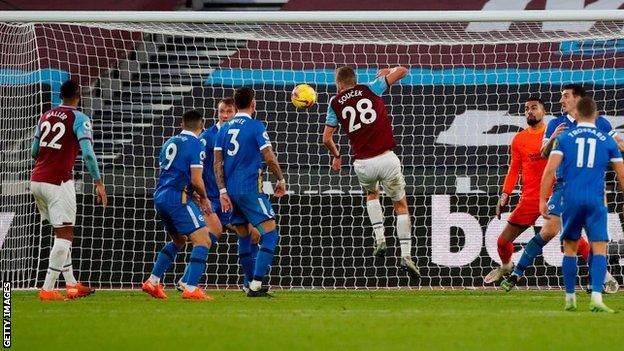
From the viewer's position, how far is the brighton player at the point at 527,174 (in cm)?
1310

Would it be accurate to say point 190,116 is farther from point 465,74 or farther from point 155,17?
point 465,74

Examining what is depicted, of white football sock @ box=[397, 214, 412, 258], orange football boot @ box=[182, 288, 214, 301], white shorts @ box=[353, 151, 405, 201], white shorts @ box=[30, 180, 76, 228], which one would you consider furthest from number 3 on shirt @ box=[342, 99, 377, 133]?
white shorts @ box=[30, 180, 76, 228]

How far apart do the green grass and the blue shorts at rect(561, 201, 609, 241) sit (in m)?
0.63

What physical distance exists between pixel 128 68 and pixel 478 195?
5.47m

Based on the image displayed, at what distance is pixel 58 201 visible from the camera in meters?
11.6

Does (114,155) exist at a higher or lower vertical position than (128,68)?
lower

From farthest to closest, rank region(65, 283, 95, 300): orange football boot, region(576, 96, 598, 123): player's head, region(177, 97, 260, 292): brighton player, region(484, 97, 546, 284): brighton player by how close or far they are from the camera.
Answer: region(484, 97, 546, 284): brighton player → region(177, 97, 260, 292): brighton player → region(65, 283, 95, 300): orange football boot → region(576, 96, 598, 123): player's head

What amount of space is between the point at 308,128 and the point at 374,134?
3798mm

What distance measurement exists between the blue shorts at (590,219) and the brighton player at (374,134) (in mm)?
2770

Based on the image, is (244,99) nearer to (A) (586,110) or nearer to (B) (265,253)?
(B) (265,253)

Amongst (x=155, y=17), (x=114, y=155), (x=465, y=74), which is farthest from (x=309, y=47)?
(x=155, y=17)

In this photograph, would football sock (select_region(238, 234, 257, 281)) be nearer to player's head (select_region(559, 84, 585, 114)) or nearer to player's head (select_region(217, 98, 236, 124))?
player's head (select_region(217, 98, 236, 124))

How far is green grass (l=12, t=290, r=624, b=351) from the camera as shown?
288 inches

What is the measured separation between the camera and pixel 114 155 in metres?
15.8
